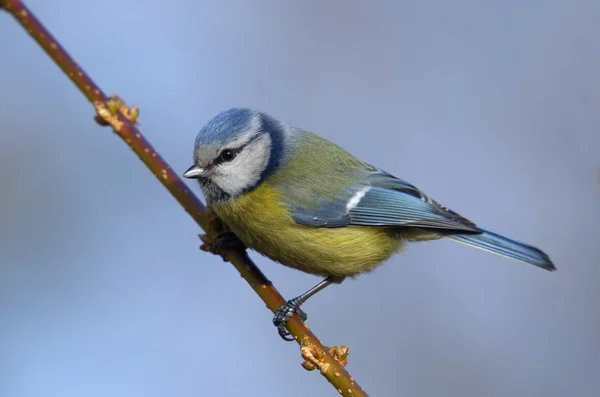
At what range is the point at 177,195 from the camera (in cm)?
217

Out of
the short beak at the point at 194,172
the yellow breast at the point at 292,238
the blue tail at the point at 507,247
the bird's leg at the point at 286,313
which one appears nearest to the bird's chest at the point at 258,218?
the yellow breast at the point at 292,238

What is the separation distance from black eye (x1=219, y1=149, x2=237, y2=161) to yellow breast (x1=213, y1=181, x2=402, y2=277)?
5.4 inches

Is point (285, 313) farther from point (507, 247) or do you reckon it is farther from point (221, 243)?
point (507, 247)

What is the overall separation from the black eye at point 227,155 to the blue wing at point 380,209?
0.26 metres

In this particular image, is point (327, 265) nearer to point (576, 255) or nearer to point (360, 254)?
point (360, 254)

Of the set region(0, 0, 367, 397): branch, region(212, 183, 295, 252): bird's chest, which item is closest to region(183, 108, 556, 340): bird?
region(212, 183, 295, 252): bird's chest

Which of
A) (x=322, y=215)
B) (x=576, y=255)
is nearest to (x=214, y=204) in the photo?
(x=322, y=215)

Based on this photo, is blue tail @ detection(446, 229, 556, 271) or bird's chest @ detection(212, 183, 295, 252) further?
blue tail @ detection(446, 229, 556, 271)

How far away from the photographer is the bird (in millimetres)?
2377

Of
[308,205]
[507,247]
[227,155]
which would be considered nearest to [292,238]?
[308,205]

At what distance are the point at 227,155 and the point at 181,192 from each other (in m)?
0.26

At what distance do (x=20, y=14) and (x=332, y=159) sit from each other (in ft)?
4.14

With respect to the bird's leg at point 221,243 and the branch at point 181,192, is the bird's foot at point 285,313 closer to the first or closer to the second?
the branch at point 181,192

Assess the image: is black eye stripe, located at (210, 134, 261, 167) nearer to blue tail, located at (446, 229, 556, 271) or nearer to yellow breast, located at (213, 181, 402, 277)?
yellow breast, located at (213, 181, 402, 277)
